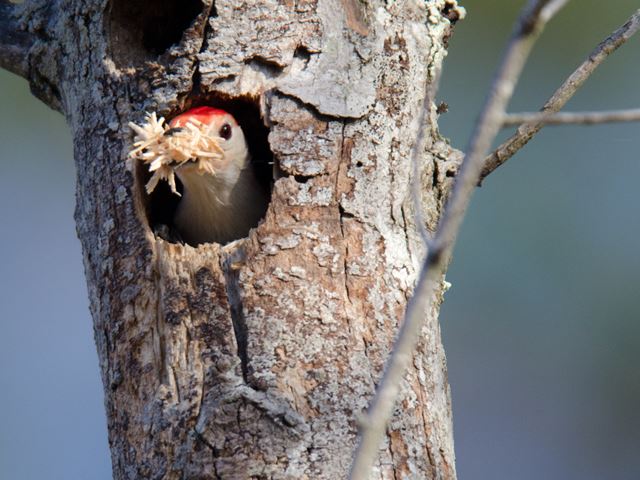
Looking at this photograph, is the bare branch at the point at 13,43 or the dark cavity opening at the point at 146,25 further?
the bare branch at the point at 13,43

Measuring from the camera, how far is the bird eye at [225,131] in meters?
3.53

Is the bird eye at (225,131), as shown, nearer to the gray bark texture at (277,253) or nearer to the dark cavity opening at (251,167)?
the dark cavity opening at (251,167)

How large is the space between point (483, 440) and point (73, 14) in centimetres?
391

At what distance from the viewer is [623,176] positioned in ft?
20.4

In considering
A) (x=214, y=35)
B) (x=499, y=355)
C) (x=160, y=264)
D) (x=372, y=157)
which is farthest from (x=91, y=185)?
(x=499, y=355)

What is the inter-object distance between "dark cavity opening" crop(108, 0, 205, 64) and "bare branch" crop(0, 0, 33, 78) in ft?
1.76

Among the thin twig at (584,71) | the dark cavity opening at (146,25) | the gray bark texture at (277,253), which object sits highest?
the thin twig at (584,71)

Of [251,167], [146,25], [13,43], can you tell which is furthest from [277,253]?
[13,43]

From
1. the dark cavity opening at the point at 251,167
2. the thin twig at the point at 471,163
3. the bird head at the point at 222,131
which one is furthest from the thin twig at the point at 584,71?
the thin twig at the point at 471,163

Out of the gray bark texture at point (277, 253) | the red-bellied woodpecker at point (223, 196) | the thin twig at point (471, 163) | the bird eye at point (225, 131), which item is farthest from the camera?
the red-bellied woodpecker at point (223, 196)

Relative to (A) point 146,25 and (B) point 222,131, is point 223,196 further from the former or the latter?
(A) point 146,25

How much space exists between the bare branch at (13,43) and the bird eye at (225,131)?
818 mm

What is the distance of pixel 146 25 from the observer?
3.50 m

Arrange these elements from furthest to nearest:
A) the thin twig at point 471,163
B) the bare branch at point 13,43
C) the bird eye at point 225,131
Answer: the bare branch at point 13,43, the bird eye at point 225,131, the thin twig at point 471,163
